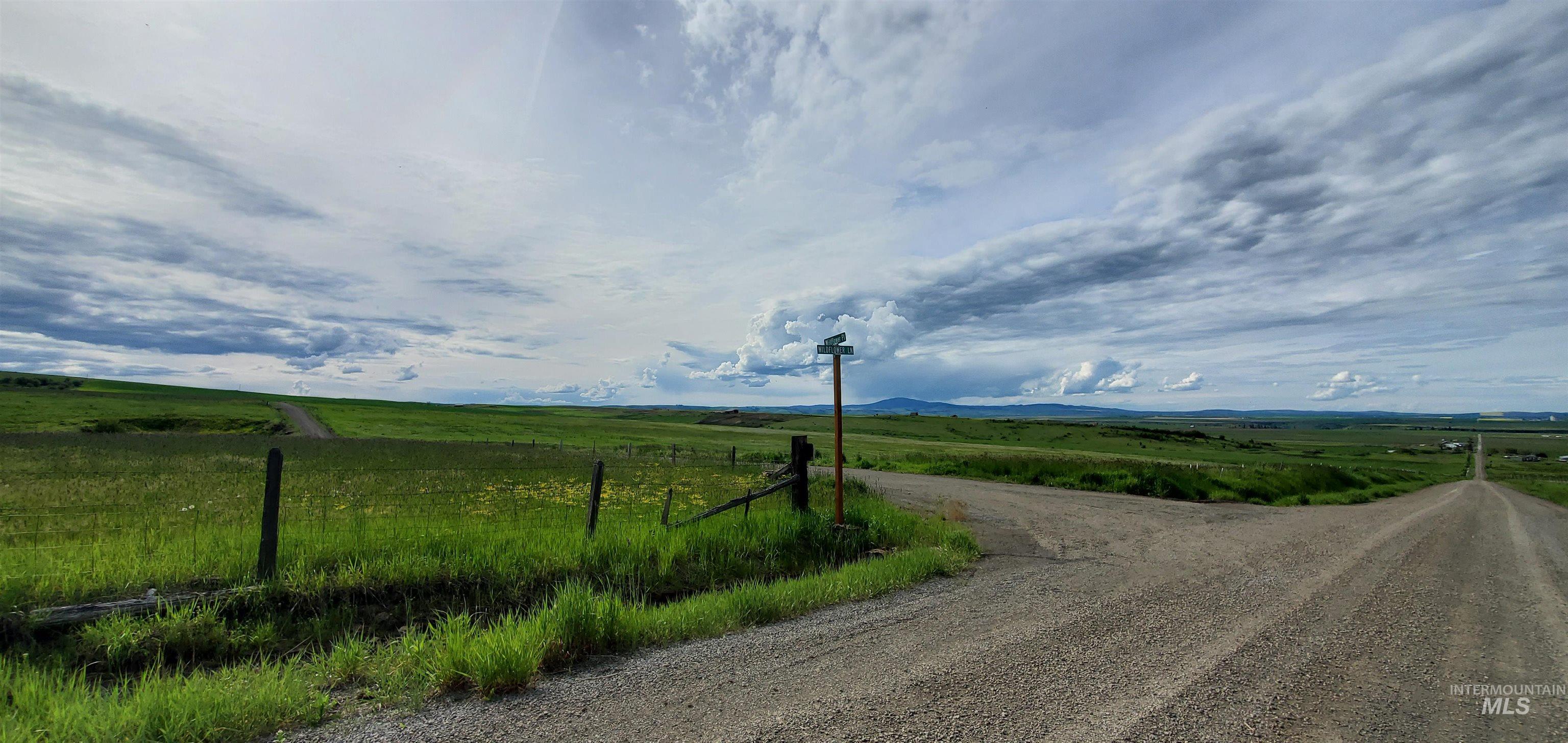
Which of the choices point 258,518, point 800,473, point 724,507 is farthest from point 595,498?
point 258,518

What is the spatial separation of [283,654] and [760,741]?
5032mm

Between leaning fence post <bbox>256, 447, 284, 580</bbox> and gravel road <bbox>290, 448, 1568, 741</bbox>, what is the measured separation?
369cm

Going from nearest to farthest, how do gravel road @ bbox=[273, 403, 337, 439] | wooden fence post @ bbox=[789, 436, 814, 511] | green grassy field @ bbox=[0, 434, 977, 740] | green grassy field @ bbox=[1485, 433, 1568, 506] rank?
1. green grassy field @ bbox=[0, 434, 977, 740]
2. wooden fence post @ bbox=[789, 436, 814, 511]
3. green grassy field @ bbox=[1485, 433, 1568, 506]
4. gravel road @ bbox=[273, 403, 337, 439]

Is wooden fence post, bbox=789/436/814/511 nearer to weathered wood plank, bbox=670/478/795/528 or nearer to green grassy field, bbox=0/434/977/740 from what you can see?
weathered wood plank, bbox=670/478/795/528

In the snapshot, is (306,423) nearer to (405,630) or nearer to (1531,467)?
(405,630)

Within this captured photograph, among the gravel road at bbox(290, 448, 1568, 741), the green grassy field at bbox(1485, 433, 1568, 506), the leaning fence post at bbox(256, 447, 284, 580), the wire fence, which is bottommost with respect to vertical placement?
the green grassy field at bbox(1485, 433, 1568, 506)

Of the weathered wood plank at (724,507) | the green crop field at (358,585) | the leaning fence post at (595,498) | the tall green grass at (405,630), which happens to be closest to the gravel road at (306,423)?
the green crop field at (358,585)

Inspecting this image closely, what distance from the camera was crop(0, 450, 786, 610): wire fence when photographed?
6.82 meters

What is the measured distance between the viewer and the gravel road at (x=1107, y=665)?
14.4 ft

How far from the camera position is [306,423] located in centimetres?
7262

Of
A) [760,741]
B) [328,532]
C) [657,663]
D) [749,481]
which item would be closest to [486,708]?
[657,663]

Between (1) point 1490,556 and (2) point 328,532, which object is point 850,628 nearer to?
(2) point 328,532

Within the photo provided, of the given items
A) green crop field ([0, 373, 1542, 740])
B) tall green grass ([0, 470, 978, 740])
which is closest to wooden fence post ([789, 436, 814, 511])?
green crop field ([0, 373, 1542, 740])

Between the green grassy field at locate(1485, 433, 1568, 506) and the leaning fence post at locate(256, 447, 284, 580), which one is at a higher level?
the leaning fence post at locate(256, 447, 284, 580)
